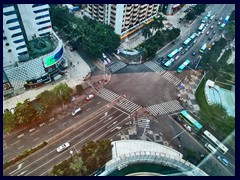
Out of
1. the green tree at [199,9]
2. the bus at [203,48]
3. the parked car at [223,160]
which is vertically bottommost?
the parked car at [223,160]

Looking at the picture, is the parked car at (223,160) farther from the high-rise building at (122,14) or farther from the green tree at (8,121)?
the high-rise building at (122,14)

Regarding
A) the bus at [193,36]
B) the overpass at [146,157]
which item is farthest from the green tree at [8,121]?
the bus at [193,36]

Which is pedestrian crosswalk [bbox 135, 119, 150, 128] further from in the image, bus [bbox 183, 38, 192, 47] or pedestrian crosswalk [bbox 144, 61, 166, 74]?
bus [bbox 183, 38, 192, 47]

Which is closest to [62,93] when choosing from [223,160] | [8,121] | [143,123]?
[8,121]

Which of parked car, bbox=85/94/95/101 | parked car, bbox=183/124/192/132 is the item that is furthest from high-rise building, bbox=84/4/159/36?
parked car, bbox=183/124/192/132

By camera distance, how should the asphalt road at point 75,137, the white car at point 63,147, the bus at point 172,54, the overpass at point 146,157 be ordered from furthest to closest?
the bus at point 172,54, the white car at point 63,147, the asphalt road at point 75,137, the overpass at point 146,157

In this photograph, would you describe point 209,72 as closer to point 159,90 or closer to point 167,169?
point 159,90

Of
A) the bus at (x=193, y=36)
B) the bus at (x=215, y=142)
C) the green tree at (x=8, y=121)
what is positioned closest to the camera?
the green tree at (x=8, y=121)

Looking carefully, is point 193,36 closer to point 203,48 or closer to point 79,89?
point 203,48
